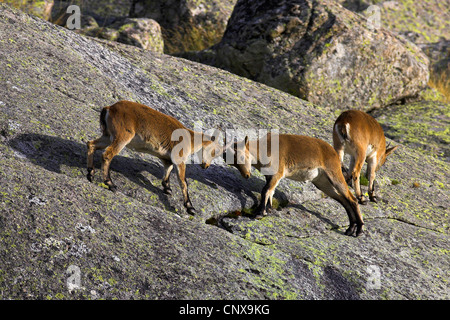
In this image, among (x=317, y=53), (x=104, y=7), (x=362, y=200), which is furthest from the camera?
(x=104, y=7)

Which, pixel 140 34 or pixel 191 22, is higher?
pixel 191 22

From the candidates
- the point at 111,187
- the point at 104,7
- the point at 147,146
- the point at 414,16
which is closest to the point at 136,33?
the point at 147,146

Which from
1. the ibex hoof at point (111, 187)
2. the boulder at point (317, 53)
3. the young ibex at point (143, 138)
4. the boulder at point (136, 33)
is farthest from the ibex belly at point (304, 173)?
the boulder at point (136, 33)

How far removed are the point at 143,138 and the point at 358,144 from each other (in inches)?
157

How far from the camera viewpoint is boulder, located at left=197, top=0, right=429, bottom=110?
46.4 ft

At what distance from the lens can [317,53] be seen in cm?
1408

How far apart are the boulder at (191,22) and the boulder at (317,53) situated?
426 cm

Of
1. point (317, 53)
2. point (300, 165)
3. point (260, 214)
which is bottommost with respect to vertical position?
point (260, 214)

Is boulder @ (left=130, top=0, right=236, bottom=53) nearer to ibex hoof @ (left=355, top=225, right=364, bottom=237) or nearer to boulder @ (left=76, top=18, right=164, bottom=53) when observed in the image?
boulder @ (left=76, top=18, right=164, bottom=53)

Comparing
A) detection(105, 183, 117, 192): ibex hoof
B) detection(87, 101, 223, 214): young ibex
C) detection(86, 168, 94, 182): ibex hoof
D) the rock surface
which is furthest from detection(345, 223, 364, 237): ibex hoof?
detection(86, 168, 94, 182): ibex hoof

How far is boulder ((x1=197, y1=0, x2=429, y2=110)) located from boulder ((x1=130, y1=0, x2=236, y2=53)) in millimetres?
4265

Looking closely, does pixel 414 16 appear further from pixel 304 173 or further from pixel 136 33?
pixel 304 173

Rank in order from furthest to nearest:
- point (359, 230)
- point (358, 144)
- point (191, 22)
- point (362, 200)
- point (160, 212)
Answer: point (191, 22) → point (358, 144) → point (362, 200) → point (359, 230) → point (160, 212)
